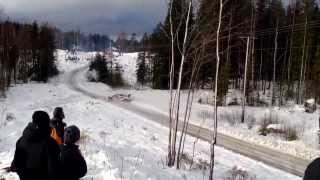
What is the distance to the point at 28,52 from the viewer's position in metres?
80.7

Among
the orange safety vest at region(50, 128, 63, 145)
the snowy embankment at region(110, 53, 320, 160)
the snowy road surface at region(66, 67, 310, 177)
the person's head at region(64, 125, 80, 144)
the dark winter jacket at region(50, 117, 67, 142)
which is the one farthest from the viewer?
the snowy embankment at region(110, 53, 320, 160)

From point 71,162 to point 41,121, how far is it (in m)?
0.63

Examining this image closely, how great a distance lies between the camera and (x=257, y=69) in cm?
6781

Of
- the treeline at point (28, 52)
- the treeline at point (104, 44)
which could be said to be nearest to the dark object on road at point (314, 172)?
the treeline at point (28, 52)

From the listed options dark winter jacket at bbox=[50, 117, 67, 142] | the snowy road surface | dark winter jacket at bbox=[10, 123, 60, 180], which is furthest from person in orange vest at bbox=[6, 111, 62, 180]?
the snowy road surface

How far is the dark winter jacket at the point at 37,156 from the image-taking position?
18.8 feet

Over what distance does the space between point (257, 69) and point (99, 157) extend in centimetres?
5883

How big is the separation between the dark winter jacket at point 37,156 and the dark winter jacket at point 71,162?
4.4 inches

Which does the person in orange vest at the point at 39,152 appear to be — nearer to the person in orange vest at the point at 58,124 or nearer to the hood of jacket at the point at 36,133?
the hood of jacket at the point at 36,133

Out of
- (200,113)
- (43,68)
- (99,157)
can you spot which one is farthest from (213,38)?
(43,68)

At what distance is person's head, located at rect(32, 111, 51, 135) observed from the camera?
568 centimetres

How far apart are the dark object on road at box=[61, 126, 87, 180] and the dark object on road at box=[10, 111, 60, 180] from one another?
0.39 ft

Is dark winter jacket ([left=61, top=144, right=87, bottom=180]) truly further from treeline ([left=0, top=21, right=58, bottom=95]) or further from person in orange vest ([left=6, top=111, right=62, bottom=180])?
treeline ([left=0, top=21, right=58, bottom=95])

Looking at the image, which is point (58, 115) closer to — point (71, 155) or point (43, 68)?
point (71, 155)
